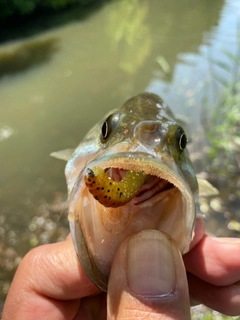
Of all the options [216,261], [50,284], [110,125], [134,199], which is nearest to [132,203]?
[134,199]

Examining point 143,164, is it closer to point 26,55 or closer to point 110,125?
point 110,125

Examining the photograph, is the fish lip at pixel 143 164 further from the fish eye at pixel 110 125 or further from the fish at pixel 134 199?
the fish eye at pixel 110 125

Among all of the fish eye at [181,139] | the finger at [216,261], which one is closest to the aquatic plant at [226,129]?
the finger at [216,261]

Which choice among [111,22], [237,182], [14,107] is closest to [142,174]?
[237,182]

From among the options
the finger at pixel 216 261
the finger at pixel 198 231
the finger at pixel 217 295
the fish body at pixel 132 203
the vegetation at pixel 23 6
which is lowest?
the vegetation at pixel 23 6

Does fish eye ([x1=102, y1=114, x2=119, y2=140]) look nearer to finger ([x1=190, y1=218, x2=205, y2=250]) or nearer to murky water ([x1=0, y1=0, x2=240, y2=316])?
murky water ([x1=0, y1=0, x2=240, y2=316])
